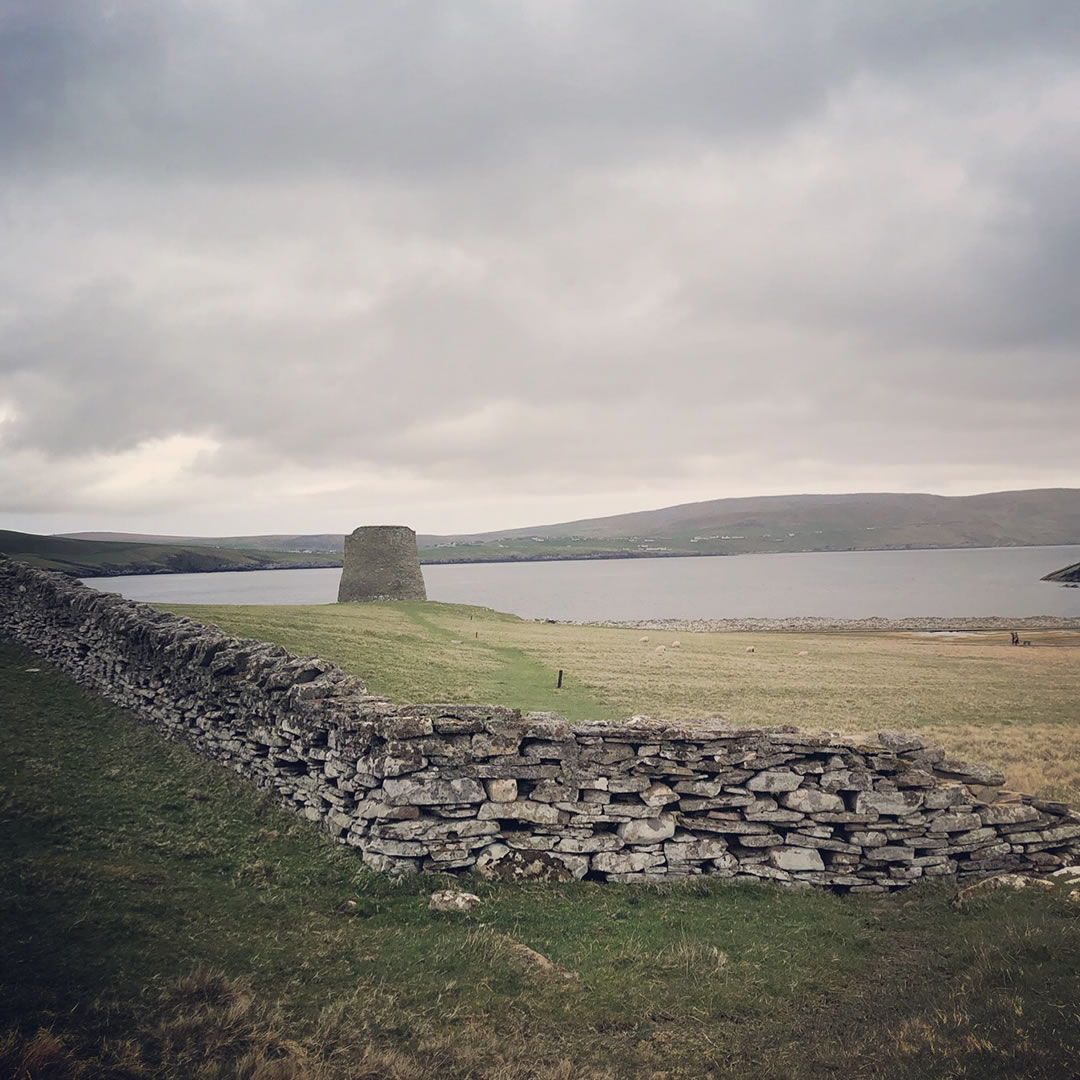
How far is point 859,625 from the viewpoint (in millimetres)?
72438

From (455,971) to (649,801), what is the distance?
3143 mm

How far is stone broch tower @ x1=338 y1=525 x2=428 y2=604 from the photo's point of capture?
53.0 m

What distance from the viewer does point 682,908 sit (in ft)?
26.6

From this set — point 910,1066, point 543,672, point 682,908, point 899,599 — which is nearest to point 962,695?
point 543,672

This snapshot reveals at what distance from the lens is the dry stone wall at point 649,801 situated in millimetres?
8508

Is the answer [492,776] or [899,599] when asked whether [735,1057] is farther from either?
[899,599]

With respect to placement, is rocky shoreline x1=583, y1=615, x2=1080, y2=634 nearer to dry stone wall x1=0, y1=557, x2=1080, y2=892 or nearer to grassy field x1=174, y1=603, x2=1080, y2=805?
grassy field x1=174, y1=603, x2=1080, y2=805

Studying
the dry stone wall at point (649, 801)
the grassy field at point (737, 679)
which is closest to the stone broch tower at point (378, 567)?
the grassy field at point (737, 679)

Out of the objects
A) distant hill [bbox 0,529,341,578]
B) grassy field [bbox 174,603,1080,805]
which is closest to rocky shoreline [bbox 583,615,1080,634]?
grassy field [bbox 174,603,1080,805]

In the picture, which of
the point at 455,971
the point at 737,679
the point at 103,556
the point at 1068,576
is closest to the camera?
the point at 455,971

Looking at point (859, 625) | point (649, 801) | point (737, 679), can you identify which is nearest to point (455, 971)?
point (649, 801)

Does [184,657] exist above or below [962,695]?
above

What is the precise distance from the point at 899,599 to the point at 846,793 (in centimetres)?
10334

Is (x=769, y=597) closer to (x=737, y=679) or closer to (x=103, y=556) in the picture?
(x=737, y=679)
